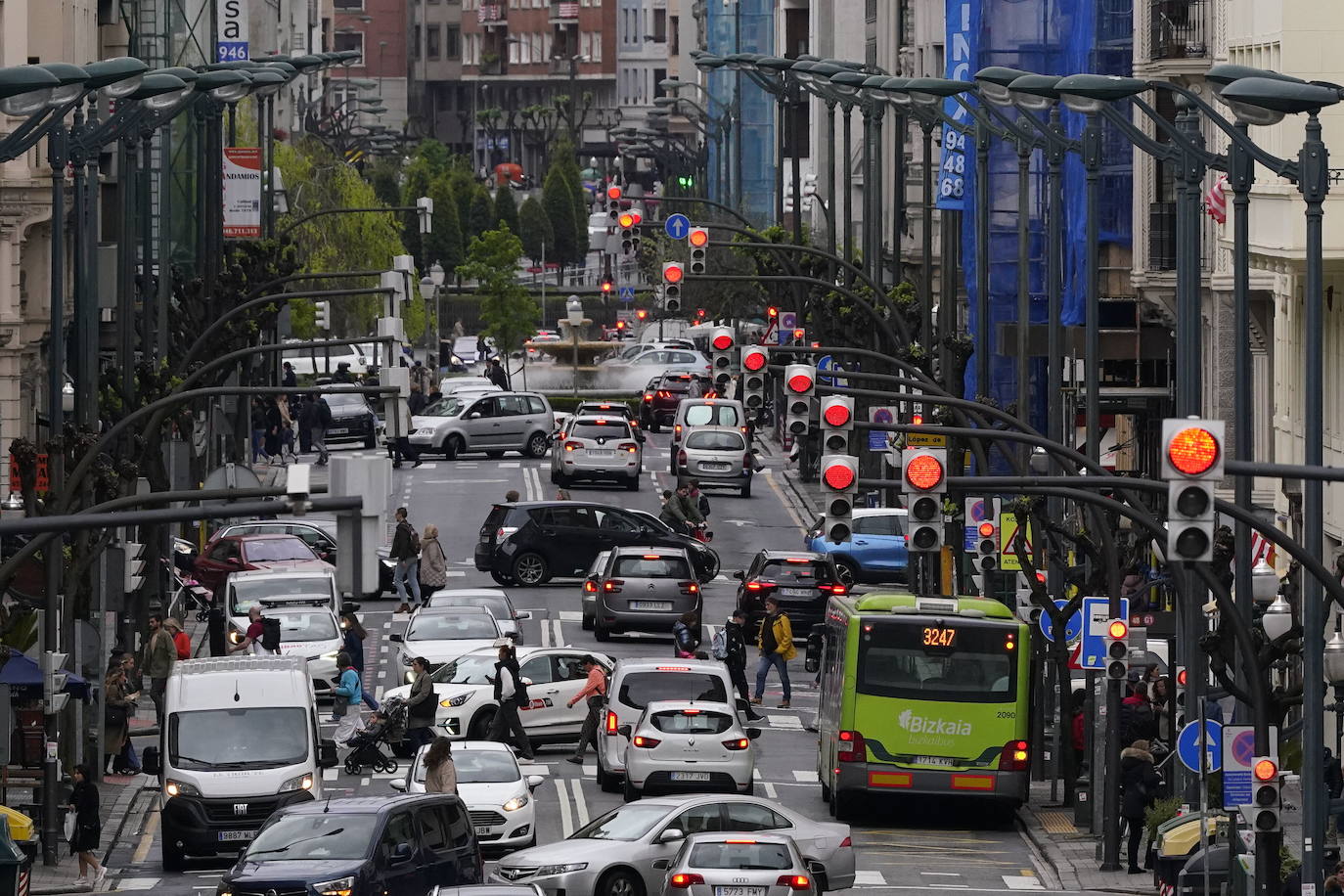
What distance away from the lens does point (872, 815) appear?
1426 inches

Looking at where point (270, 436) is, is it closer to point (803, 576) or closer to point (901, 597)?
point (803, 576)

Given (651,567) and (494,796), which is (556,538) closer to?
(651,567)

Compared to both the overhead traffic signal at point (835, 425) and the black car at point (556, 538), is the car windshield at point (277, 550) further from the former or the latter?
the overhead traffic signal at point (835, 425)

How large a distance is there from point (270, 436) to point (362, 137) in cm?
5180

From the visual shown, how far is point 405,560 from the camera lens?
50.3 m

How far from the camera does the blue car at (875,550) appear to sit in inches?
2132

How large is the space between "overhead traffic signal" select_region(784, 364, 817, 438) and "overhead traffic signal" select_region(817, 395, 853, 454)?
1489mm

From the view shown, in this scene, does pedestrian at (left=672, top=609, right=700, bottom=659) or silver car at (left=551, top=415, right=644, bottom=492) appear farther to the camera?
silver car at (left=551, top=415, right=644, bottom=492)

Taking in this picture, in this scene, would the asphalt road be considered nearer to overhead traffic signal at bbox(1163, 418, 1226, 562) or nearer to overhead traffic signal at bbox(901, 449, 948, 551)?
overhead traffic signal at bbox(901, 449, 948, 551)

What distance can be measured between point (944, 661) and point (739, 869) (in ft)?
25.9

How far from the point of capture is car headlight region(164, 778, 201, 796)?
31406mm

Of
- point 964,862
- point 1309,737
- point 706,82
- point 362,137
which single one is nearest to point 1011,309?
point 964,862

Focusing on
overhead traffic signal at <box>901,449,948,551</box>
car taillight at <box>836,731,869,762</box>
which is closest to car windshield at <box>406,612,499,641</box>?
car taillight at <box>836,731,869,762</box>

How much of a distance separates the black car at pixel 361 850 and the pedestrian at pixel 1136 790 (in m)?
8.13
